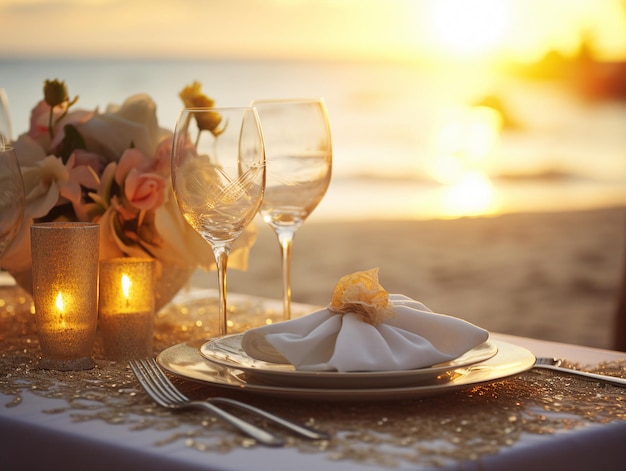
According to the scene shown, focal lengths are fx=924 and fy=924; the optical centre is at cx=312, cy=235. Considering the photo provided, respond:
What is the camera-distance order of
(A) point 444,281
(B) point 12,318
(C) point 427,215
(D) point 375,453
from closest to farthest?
(D) point 375,453, (B) point 12,318, (A) point 444,281, (C) point 427,215

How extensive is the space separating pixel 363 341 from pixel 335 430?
0.44ft

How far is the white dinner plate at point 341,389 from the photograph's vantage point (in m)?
0.96

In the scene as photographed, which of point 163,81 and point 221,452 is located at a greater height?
point 163,81

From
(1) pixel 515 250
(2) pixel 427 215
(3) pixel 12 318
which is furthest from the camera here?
(2) pixel 427 215

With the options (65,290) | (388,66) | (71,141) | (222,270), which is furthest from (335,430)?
(388,66)

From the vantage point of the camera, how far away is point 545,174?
13.7m

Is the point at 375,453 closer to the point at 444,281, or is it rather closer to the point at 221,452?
the point at 221,452

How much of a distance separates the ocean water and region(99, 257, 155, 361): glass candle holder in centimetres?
852

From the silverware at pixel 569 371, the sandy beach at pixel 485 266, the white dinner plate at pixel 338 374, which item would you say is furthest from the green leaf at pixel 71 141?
the sandy beach at pixel 485 266

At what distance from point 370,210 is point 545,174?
4.20 meters

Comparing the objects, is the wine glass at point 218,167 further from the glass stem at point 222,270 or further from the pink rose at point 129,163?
the pink rose at point 129,163

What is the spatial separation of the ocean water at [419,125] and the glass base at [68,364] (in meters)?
8.64

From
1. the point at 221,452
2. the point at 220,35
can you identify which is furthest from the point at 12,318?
the point at 220,35

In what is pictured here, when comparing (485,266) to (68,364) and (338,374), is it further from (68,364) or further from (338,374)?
(338,374)
